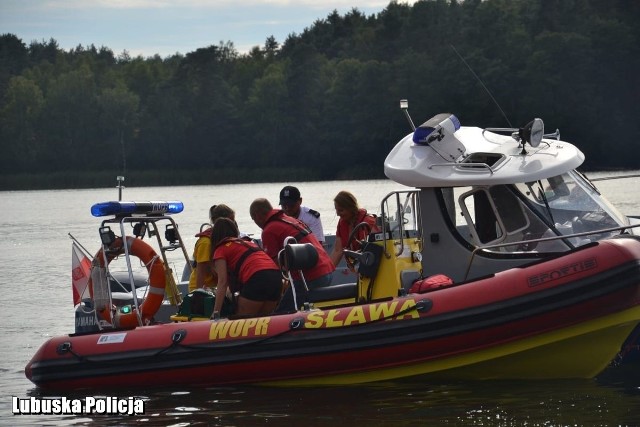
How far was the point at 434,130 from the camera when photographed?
9.99 metres

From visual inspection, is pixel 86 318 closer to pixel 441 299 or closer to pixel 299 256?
pixel 299 256

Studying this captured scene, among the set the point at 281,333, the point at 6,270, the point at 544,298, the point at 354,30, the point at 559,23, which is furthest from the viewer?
the point at 354,30

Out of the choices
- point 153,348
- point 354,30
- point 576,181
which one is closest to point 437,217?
point 576,181

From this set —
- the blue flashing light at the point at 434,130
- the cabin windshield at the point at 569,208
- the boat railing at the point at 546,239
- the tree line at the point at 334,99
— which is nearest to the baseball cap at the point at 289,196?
the blue flashing light at the point at 434,130

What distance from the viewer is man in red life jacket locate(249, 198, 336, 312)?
1016cm

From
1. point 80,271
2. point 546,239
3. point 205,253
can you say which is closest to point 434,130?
point 546,239

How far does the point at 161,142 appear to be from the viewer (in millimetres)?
89125

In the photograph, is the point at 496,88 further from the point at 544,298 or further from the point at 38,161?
the point at 544,298

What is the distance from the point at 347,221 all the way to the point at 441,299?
2371 mm

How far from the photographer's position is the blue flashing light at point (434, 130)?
1000cm

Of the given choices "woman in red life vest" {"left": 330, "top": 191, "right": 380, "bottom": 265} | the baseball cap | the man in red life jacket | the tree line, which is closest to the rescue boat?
the man in red life jacket

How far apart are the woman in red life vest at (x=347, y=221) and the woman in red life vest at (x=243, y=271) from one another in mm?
1235

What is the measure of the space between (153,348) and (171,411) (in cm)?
62

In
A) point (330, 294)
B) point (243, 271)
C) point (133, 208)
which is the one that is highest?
point (133, 208)
